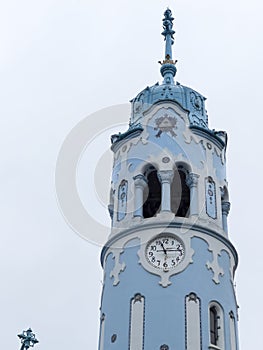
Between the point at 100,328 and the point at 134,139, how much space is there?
757 cm

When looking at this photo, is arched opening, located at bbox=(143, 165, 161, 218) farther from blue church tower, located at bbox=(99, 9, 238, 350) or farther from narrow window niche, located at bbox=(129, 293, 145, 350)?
narrow window niche, located at bbox=(129, 293, 145, 350)

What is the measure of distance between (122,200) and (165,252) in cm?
327

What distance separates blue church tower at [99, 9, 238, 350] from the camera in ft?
81.7

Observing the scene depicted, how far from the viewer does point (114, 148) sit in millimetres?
30953

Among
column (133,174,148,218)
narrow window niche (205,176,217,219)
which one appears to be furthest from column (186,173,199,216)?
column (133,174,148,218)

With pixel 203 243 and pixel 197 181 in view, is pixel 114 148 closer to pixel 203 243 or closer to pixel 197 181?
pixel 197 181

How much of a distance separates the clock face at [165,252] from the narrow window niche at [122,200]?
80.9 inches

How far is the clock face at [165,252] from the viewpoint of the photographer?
26.2 metres

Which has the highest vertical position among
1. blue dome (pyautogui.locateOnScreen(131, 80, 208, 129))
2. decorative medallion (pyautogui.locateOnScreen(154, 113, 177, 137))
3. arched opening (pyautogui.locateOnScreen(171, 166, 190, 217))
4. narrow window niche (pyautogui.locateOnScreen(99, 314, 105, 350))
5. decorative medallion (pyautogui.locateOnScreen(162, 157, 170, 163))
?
blue dome (pyautogui.locateOnScreen(131, 80, 208, 129))

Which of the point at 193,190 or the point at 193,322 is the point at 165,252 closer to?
the point at 193,322

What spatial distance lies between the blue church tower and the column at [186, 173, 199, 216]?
0.04 metres

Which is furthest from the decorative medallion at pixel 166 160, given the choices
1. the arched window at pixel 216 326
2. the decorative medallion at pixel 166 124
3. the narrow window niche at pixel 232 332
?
the narrow window niche at pixel 232 332

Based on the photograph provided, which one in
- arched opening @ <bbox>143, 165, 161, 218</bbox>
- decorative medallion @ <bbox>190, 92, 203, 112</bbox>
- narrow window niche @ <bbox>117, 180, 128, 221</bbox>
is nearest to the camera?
narrow window niche @ <bbox>117, 180, 128, 221</bbox>

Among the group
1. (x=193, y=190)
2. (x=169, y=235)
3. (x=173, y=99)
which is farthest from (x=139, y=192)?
(x=173, y=99)
